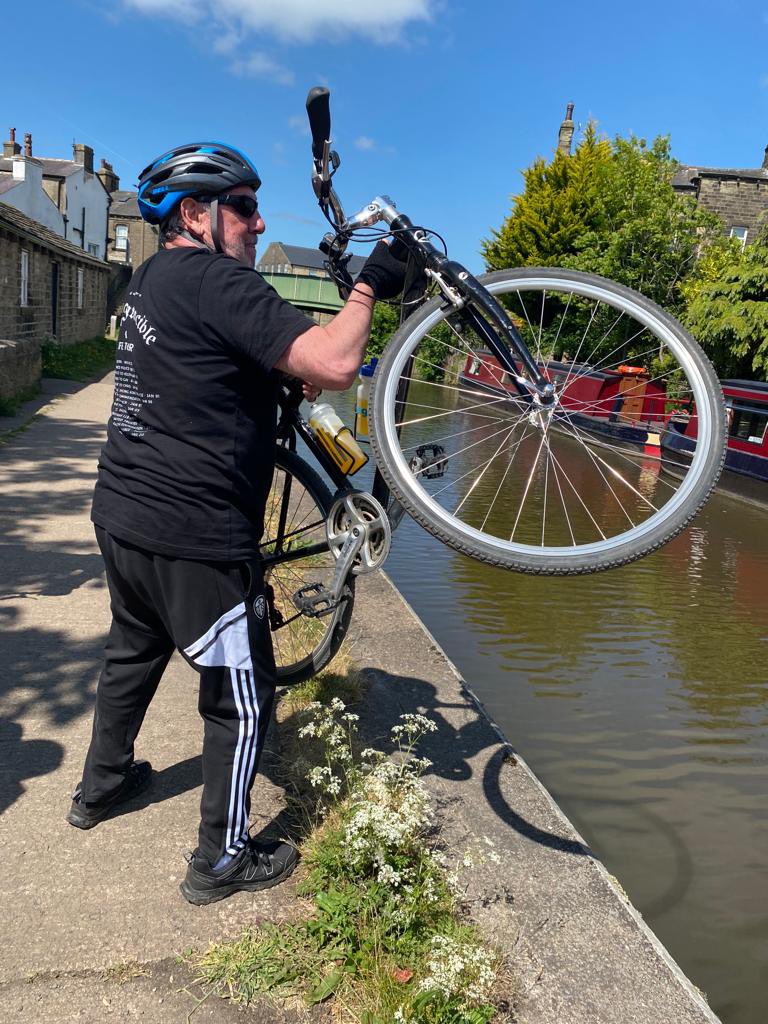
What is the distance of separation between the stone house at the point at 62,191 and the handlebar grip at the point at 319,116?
2783 centimetres

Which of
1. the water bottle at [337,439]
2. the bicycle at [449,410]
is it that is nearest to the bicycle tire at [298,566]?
the bicycle at [449,410]

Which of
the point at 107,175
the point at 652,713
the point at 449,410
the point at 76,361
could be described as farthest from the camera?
the point at 107,175

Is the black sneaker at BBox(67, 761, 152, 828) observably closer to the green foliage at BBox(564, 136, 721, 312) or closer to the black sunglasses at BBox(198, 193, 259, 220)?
the black sunglasses at BBox(198, 193, 259, 220)

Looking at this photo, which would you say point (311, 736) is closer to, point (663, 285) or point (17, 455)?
point (17, 455)

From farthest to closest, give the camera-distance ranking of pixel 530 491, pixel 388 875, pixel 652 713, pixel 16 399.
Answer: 1. pixel 530 491
2. pixel 16 399
3. pixel 652 713
4. pixel 388 875

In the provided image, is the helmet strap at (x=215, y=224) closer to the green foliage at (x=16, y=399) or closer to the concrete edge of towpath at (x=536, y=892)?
the concrete edge of towpath at (x=536, y=892)

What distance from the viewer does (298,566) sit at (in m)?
4.03

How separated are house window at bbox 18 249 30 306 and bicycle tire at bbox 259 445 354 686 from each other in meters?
16.1

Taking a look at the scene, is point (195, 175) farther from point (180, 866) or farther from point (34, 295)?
point (34, 295)

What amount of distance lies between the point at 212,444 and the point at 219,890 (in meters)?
1.38

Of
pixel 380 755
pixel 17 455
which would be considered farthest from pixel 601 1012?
pixel 17 455

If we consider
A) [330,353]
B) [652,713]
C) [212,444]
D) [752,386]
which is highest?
[752,386]

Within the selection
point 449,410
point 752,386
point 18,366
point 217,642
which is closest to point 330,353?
point 449,410

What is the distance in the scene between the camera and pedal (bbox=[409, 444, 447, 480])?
9.62 feet
